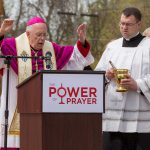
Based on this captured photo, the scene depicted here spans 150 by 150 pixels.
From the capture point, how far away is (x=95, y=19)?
39.5 meters

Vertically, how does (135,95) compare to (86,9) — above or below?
below

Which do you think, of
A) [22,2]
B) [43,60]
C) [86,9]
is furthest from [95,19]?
[43,60]

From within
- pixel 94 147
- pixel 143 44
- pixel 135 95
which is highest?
pixel 143 44

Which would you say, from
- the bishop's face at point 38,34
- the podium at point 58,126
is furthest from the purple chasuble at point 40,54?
the podium at point 58,126

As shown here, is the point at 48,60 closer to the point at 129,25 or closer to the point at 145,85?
the point at 129,25

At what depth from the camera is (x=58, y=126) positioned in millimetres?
7453

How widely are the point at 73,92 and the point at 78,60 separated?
74.4 inches

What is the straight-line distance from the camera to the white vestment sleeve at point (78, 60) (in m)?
9.27

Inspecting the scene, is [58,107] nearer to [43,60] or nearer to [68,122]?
[68,122]

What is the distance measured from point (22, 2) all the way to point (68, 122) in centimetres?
2758

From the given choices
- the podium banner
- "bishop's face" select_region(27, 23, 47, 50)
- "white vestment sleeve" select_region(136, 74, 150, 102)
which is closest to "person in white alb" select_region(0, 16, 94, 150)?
"bishop's face" select_region(27, 23, 47, 50)

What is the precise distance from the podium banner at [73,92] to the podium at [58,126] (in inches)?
1.2

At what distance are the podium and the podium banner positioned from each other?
0.10 feet

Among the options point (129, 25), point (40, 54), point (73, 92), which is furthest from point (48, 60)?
point (73, 92)
